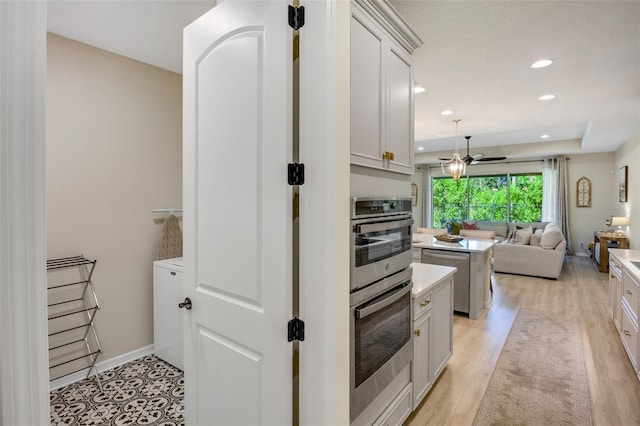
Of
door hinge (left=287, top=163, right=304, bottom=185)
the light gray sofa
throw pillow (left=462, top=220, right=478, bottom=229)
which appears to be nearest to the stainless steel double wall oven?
door hinge (left=287, top=163, right=304, bottom=185)

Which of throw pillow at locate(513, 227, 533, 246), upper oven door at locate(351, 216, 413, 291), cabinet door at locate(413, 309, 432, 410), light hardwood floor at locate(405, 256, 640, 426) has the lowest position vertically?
light hardwood floor at locate(405, 256, 640, 426)

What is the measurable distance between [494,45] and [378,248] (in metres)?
1.94

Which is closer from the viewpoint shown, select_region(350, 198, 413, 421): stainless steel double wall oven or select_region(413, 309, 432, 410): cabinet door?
select_region(350, 198, 413, 421): stainless steel double wall oven

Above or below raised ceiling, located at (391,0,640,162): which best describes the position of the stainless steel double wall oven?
below

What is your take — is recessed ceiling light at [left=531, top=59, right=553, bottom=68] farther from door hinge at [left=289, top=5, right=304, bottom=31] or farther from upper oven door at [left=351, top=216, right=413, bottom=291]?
door hinge at [left=289, top=5, right=304, bottom=31]

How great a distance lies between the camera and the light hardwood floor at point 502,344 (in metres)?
2.26

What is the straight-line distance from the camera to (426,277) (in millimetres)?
2521

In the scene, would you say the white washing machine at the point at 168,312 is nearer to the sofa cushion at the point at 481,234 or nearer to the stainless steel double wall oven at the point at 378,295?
the stainless steel double wall oven at the point at 378,295

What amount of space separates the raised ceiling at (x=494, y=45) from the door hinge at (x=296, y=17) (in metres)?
1.02

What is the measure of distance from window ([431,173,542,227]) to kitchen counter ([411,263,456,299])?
21.1 feet

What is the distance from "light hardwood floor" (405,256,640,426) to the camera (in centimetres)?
226

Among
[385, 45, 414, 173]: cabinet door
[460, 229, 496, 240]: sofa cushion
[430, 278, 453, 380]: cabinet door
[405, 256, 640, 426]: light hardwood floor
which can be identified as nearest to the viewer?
[385, 45, 414, 173]: cabinet door

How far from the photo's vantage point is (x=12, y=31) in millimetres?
578

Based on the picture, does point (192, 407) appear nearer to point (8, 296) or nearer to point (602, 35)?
point (8, 296)
